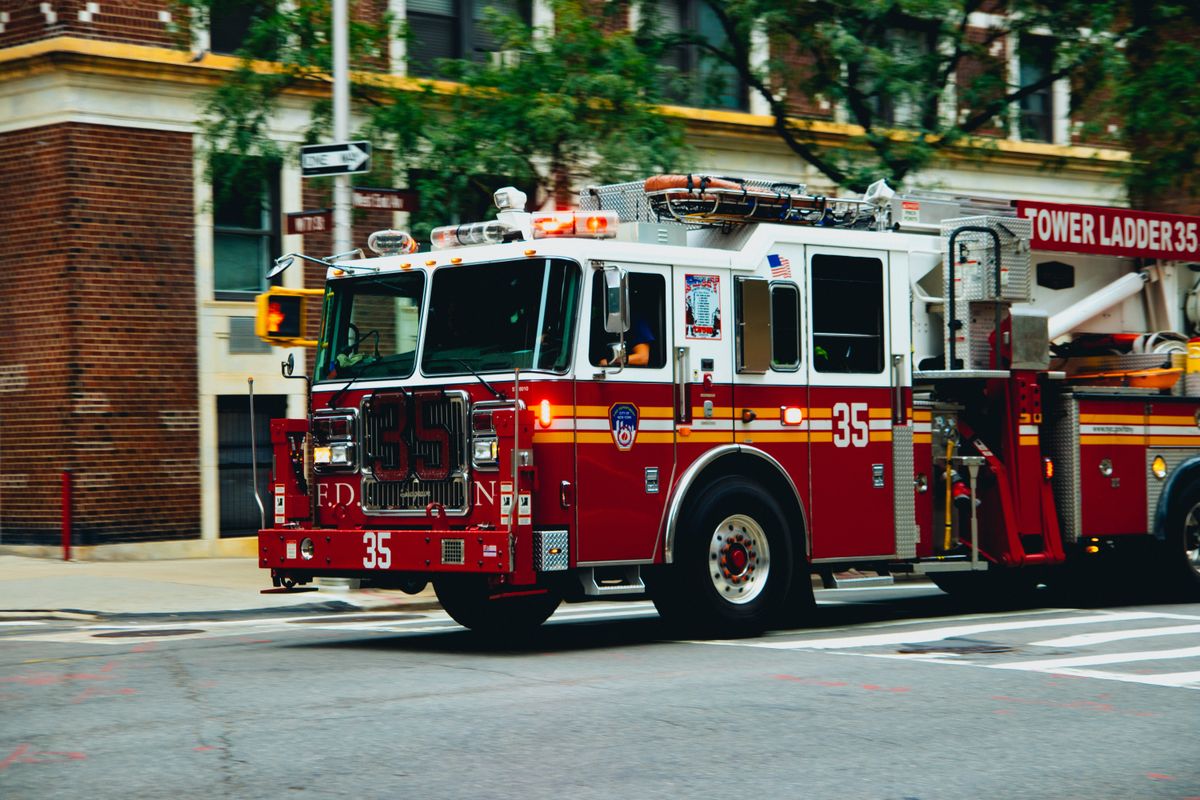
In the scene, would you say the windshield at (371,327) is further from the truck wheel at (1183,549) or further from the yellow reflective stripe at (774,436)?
the truck wheel at (1183,549)

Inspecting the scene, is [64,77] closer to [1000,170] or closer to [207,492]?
[207,492]

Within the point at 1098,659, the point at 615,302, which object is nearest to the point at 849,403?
the point at 615,302

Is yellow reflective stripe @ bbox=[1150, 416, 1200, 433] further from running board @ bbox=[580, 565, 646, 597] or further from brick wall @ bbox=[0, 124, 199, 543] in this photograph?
brick wall @ bbox=[0, 124, 199, 543]

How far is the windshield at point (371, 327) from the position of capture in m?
11.8

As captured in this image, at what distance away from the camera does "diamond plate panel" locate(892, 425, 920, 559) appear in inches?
510

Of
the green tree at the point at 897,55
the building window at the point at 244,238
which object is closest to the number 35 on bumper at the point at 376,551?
the green tree at the point at 897,55

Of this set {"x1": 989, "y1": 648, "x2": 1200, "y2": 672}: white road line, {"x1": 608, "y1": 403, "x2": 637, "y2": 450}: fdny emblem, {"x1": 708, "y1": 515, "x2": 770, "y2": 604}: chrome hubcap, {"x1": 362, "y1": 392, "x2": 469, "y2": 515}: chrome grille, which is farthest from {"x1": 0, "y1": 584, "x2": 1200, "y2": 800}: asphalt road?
{"x1": 608, "y1": 403, "x2": 637, "y2": 450}: fdny emblem

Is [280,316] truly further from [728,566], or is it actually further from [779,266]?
[728,566]

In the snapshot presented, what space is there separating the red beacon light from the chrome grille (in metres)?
1.29

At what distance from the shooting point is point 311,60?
18641mm

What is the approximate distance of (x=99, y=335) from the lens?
829 inches

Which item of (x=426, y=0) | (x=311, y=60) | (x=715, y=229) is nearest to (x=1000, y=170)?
(x=426, y=0)

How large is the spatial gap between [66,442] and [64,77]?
4437mm

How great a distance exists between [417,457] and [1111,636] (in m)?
5.09
